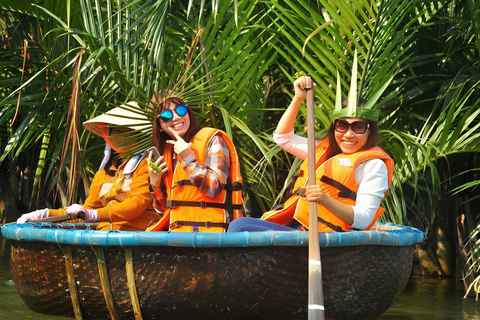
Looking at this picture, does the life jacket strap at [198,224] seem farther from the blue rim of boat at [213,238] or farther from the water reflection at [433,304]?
the water reflection at [433,304]

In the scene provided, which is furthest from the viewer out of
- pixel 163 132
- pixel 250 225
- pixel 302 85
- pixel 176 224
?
pixel 163 132

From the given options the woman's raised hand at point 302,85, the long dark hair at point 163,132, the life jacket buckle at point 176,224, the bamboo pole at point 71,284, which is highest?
the woman's raised hand at point 302,85

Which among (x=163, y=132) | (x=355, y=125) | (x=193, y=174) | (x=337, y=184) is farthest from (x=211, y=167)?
(x=355, y=125)

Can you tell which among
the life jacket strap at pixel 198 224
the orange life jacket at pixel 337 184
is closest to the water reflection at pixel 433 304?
the orange life jacket at pixel 337 184

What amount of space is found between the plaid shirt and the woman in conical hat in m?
0.64

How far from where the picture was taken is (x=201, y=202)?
344cm

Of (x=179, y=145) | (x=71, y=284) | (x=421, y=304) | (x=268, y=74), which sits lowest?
(x=421, y=304)

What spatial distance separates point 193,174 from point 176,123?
412 mm

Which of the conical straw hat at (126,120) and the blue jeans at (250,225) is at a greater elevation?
the conical straw hat at (126,120)

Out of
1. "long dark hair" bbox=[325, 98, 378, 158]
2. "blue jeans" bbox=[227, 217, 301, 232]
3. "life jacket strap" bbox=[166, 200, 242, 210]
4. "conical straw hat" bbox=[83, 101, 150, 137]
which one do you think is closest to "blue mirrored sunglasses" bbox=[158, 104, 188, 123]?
"conical straw hat" bbox=[83, 101, 150, 137]

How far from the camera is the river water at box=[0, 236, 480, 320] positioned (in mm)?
3936

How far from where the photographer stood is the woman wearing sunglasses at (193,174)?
11.0 ft

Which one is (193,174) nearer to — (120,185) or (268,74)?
(120,185)

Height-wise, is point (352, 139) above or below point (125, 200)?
above
